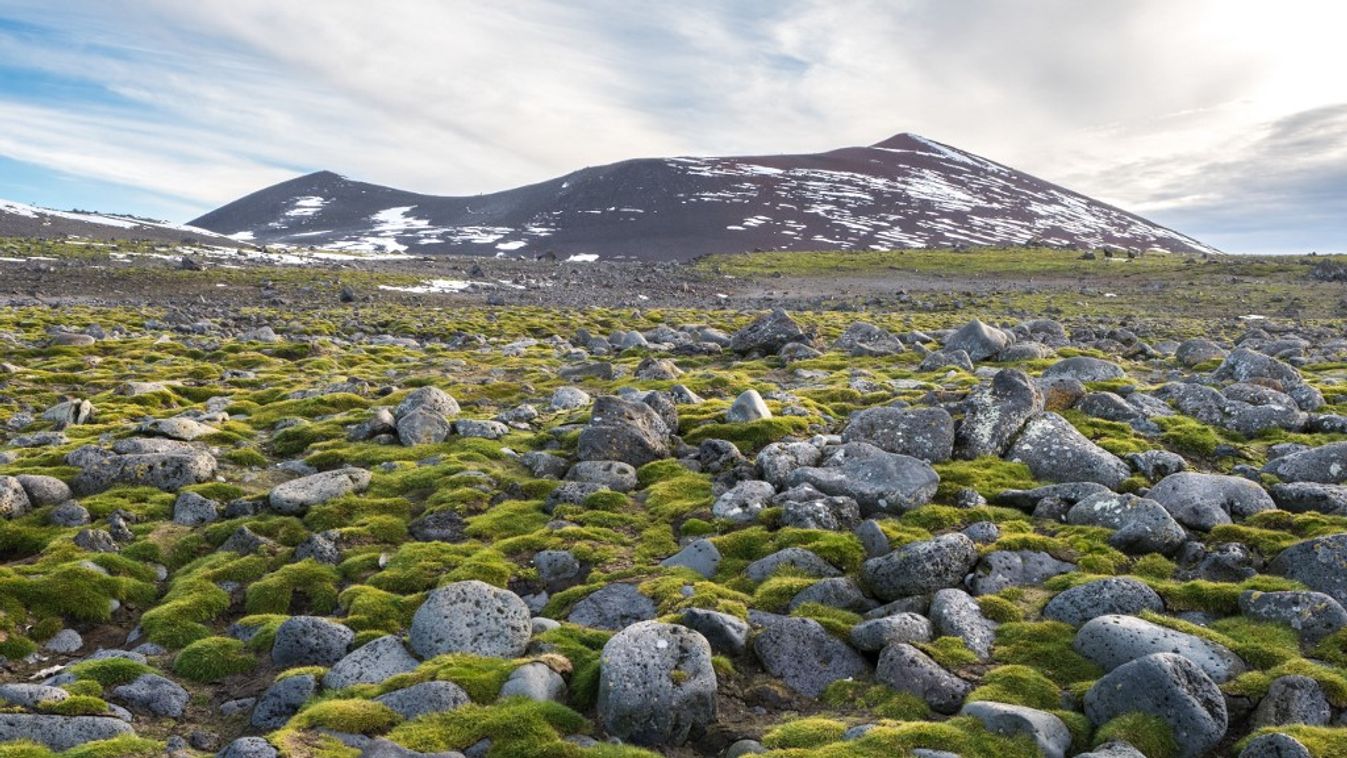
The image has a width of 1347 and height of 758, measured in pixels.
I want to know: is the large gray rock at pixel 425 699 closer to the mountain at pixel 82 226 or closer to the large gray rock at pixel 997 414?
the large gray rock at pixel 997 414

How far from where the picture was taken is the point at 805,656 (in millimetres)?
10398

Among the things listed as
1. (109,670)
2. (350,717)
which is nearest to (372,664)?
(350,717)

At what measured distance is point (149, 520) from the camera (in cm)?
1448

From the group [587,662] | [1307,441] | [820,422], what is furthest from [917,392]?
[587,662]

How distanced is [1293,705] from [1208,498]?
5847 mm

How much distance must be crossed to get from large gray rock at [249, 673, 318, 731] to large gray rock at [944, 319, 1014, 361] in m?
24.0

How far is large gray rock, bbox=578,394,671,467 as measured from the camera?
1752 cm

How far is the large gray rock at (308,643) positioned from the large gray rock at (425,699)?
1737 mm

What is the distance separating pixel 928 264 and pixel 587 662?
103930 mm

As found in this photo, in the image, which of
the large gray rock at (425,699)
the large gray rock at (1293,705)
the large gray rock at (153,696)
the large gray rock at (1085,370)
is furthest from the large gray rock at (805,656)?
the large gray rock at (1085,370)

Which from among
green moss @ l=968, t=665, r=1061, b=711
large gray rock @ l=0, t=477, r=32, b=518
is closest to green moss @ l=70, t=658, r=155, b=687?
large gray rock @ l=0, t=477, r=32, b=518

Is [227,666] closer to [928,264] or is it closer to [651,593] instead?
[651,593]

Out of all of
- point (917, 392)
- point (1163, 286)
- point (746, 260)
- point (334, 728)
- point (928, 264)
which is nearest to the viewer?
point (334, 728)

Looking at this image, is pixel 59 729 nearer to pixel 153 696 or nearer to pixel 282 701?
pixel 153 696
